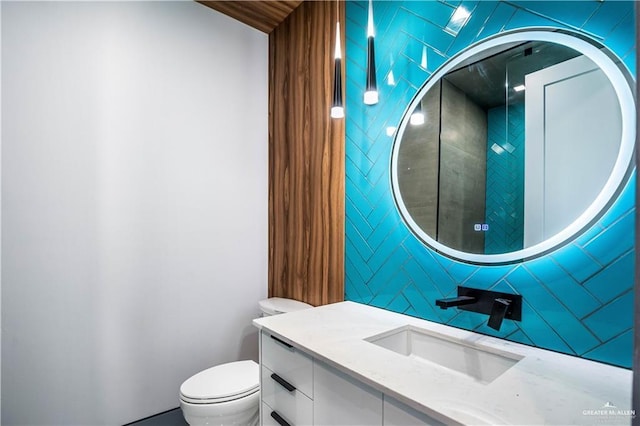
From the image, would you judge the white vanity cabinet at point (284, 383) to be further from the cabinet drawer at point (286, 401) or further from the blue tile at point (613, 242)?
the blue tile at point (613, 242)

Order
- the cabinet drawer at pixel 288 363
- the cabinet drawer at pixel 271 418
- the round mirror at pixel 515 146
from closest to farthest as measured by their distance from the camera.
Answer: the round mirror at pixel 515 146 → the cabinet drawer at pixel 288 363 → the cabinet drawer at pixel 271 418

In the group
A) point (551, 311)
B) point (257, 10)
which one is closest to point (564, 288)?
point (551, 311)

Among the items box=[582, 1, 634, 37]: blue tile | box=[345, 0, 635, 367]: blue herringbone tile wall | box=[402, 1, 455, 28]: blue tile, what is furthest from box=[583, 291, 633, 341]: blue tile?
box=[402, 1, 455, 28]: blue tile

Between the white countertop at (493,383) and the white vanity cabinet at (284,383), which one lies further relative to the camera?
the white vanity cabinet at (284,383)

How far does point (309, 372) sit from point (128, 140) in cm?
163

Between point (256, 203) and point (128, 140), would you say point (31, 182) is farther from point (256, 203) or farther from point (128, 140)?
point (256, 203)

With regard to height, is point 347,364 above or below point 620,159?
below

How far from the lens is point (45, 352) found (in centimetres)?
154

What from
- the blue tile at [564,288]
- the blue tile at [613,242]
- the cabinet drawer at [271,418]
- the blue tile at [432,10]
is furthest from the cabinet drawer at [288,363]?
the blue tile at [432,10]

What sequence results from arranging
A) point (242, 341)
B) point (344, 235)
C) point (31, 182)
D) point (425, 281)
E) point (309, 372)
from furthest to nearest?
point (242, 341) < point (344, 235) < point (31, 182) < point (425, 281) < point (309, 372)

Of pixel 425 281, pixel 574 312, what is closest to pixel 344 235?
pixel 425 281

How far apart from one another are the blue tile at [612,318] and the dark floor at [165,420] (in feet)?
6.74

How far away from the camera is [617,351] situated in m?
0.85

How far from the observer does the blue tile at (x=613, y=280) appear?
844mm
